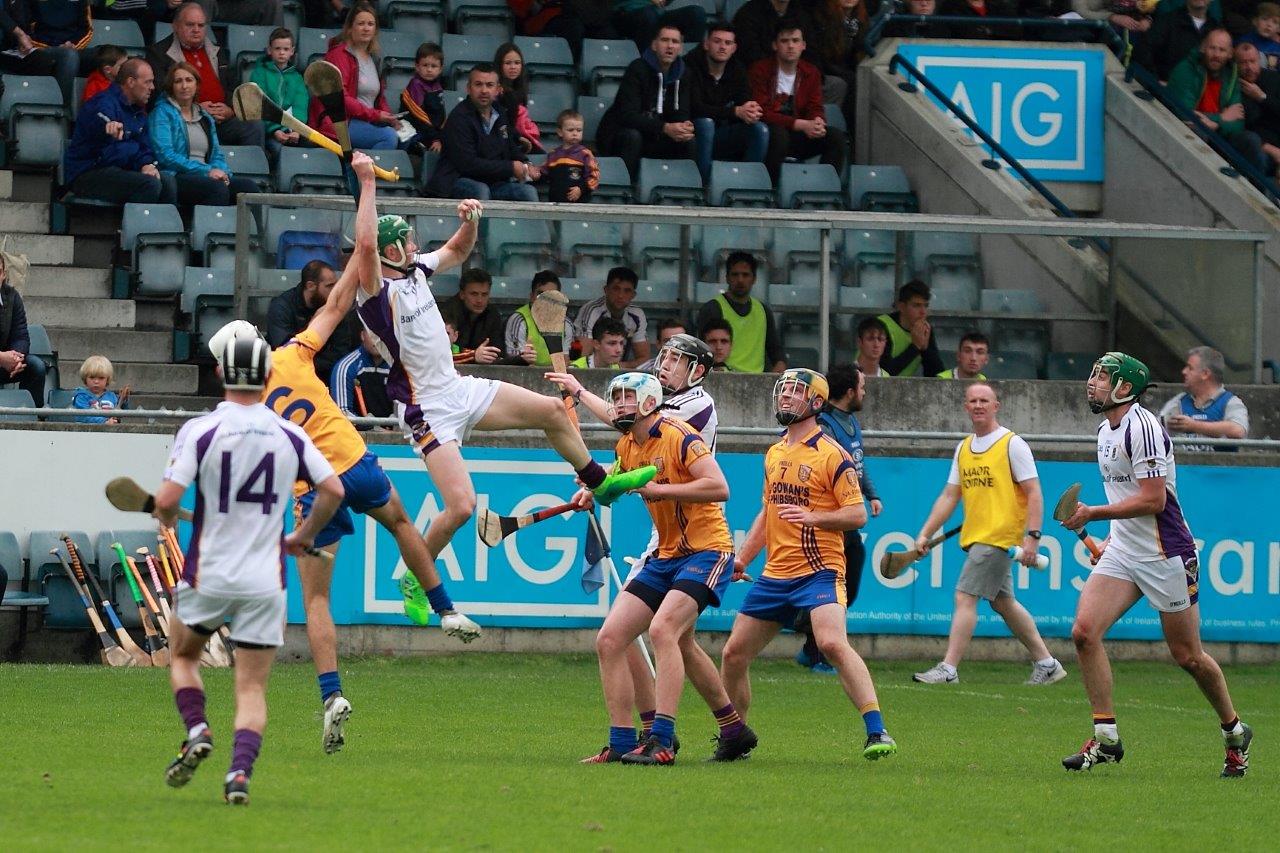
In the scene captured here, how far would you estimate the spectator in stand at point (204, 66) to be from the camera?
779 inches

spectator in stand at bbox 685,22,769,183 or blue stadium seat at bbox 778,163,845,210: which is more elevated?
spectator in stand at bbox 685,22,769,183

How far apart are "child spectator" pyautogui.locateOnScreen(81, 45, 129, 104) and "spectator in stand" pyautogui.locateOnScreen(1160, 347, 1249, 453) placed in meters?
10.0

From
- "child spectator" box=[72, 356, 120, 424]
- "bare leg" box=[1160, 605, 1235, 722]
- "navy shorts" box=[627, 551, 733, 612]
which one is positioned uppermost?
"child spectator" box=[72, 356, 120, 424]

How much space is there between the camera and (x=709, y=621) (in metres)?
17.1

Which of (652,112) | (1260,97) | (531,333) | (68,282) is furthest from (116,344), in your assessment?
(1260,97)

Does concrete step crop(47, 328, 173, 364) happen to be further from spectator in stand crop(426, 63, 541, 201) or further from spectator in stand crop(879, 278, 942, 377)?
spectator in stand crop(879, 278, 942, 377)

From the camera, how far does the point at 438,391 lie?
40.4ft

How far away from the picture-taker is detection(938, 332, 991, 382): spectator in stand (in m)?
18.4

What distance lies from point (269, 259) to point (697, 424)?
6165mm

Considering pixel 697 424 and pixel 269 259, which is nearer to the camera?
pixel 697 424

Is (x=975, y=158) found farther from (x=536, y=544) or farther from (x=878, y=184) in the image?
(x=536, y=544)

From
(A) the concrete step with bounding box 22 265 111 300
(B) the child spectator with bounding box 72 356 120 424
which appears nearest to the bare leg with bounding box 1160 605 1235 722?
(B) the child spectator with bounding box 72 356 120 424

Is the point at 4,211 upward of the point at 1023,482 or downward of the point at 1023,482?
upward

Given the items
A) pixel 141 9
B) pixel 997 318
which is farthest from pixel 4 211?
pixel 997 318
